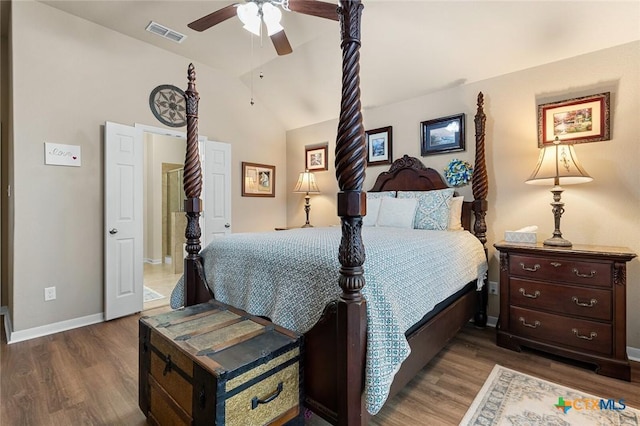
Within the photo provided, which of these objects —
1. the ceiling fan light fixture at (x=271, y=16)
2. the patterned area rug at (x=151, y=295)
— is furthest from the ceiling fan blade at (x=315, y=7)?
the patterned area rug at (x=151, y=295)

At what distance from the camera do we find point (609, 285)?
6.89ft

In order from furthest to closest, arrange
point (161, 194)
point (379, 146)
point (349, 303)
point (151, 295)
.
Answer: point (161, 194), point (151, 295), point (379, 146), point (349, 303)

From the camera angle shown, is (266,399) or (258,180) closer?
(266,399)

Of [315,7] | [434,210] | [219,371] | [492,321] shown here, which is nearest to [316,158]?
[434,210]

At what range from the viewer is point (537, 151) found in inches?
109

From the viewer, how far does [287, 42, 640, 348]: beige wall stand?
7.73 ft

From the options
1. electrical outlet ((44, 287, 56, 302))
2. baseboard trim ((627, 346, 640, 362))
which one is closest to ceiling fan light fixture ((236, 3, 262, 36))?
electrical outlet ((44, 287, 56, 302))

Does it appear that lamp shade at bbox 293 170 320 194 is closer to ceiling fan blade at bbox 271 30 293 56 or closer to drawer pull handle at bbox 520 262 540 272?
ceiling fan blade at bbox 271 30 293 56

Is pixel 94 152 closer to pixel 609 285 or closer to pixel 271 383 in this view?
pixel 271 383

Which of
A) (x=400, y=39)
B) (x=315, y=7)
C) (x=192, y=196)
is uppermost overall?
(x=400, y=39)

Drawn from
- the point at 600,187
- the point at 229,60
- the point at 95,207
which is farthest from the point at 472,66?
the point at 95,207

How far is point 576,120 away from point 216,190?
3902 millimetres

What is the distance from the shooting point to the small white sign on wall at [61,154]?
284cm

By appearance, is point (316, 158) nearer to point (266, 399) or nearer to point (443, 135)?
point (443, 135)
